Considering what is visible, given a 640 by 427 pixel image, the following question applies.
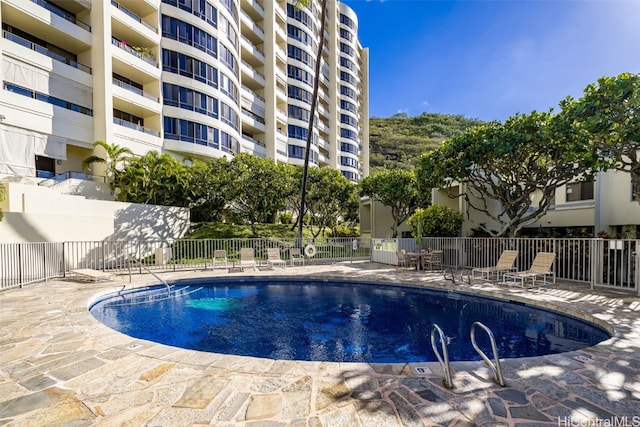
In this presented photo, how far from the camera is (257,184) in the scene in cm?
1998

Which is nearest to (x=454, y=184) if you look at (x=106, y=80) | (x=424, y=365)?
(x=424, y=365)

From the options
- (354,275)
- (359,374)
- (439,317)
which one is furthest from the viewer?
(354,275)

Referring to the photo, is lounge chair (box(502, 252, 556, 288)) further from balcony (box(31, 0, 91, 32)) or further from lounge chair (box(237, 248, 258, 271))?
balcony (box(31, 0, 91, 32))

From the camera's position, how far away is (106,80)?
20.2 metres

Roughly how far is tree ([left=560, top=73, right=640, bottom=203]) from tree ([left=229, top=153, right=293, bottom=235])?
15.7m

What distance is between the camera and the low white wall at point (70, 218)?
11641 millimetres

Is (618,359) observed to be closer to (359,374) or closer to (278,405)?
(359,374)

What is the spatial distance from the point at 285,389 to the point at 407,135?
67.6 m

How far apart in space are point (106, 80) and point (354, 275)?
2113cm

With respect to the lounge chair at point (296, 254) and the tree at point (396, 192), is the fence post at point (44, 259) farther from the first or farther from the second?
the tree at point (396, 192)

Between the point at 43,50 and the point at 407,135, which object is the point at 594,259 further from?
the point at 407,135

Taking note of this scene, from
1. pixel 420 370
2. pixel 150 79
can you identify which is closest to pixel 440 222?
pixel 420 370

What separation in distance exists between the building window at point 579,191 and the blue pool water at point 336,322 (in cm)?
1222

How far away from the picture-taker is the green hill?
193 feet
